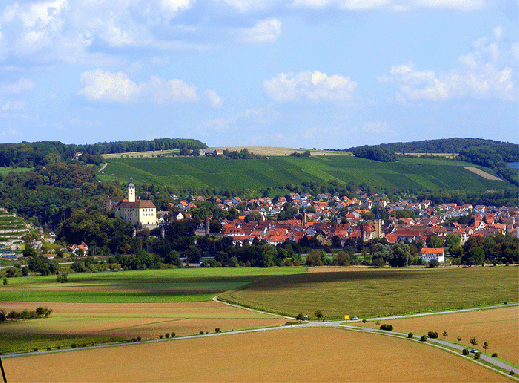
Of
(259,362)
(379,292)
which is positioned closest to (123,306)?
(379,292)

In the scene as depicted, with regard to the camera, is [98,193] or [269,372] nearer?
[269,372]

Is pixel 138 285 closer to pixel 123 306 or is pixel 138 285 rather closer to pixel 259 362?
pixel 123 306

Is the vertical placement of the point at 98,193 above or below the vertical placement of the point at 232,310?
above

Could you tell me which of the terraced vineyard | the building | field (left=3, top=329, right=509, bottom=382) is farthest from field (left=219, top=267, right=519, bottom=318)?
the building

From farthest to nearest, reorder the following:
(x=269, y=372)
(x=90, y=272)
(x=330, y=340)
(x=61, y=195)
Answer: (x=61, y=195) < (x=90, y=272) < (x=330, y=340) < (x=269, y=372)

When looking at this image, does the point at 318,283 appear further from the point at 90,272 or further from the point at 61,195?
the point at 61,195

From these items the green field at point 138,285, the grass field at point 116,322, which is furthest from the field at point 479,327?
the green field at point 138,285

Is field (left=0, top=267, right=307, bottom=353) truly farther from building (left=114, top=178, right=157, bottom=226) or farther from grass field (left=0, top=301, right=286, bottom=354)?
building (left=114, top=178, right=157, bottom=226)

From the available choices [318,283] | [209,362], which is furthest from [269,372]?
[318,283]
